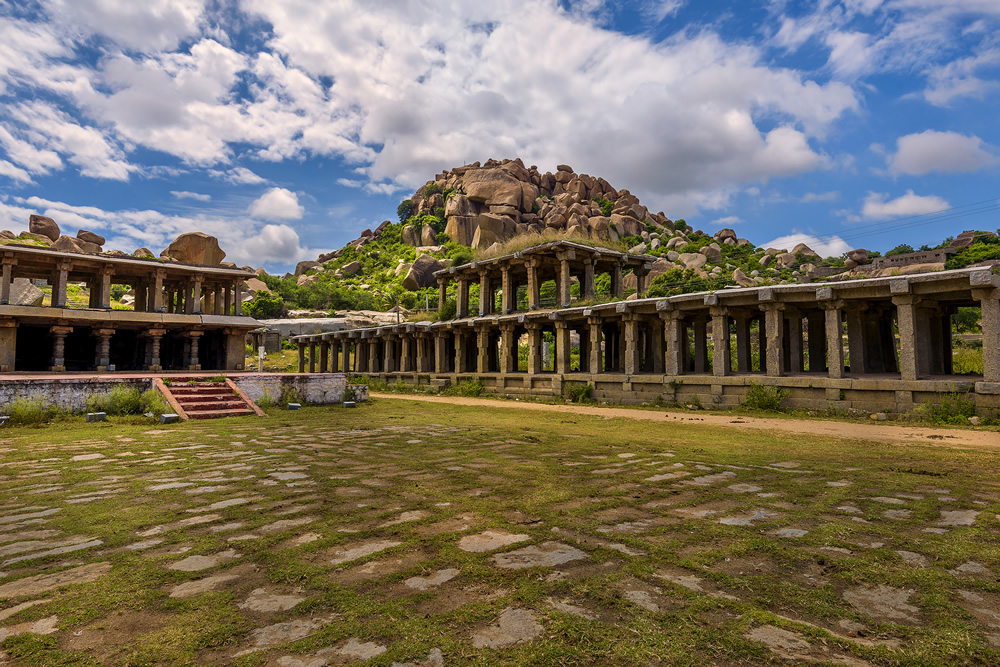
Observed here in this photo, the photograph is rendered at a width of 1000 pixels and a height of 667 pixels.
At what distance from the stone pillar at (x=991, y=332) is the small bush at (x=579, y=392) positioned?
35.9 feet

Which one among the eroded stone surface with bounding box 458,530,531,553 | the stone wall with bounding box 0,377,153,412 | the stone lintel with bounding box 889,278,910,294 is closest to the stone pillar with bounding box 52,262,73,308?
the stone wall with bounding box 0,377,153,412

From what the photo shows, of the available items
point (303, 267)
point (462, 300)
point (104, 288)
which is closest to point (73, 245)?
point (303, 267)

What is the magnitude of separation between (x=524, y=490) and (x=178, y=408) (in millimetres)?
10693

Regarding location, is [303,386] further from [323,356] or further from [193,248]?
[193,248]

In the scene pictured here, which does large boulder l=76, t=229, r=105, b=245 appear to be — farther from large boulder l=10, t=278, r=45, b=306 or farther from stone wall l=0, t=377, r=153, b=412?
stone wall l=0, t=377, r=153, b=412

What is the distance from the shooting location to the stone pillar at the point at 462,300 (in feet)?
95.7

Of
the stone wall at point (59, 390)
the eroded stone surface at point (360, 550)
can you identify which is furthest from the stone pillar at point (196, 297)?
the eroded stone surface at point (360, 550)

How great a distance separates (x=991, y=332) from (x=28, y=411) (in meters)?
21.5

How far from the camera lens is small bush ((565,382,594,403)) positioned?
1867 cm

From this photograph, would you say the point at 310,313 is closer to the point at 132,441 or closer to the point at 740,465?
the point at 132,441

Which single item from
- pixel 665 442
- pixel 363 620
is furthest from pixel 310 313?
pixel 363 620

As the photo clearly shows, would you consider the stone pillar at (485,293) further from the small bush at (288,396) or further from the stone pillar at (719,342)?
the stone pillar at (719,342)

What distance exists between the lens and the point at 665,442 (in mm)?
8469

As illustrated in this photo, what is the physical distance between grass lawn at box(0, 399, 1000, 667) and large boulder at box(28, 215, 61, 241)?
80.2m
